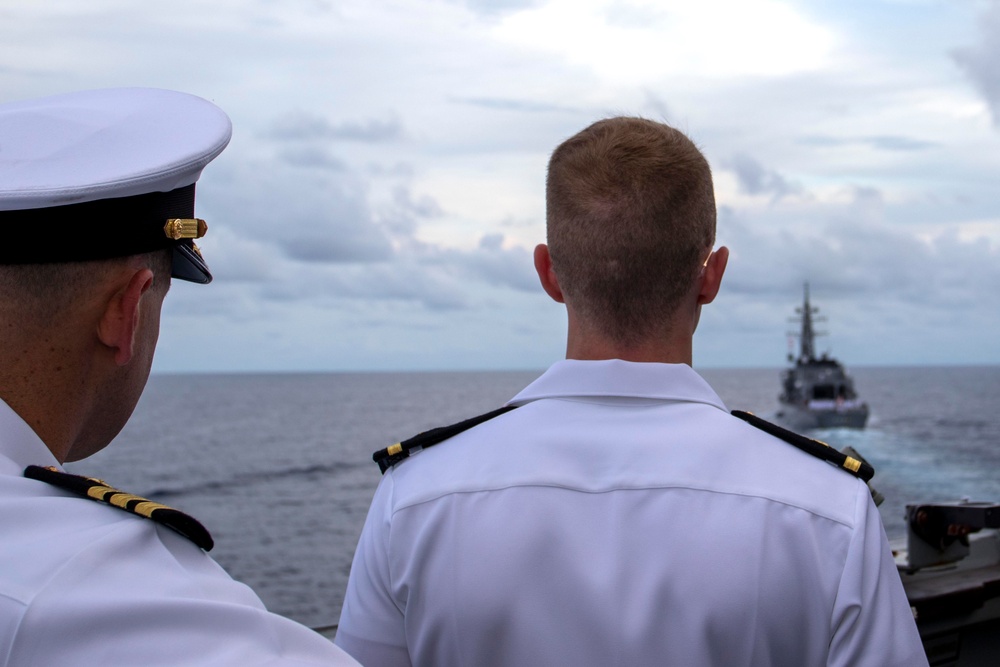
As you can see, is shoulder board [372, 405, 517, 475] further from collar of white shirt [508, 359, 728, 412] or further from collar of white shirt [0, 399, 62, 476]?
collar of white shirt [0, 399, 62, 476]

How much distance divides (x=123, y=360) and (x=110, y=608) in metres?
0.51

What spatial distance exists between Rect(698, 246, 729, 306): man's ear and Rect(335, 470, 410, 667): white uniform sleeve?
79cm

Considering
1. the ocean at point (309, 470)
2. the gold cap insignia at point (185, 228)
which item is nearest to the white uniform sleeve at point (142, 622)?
the gold cap insignia at point (185, 228)

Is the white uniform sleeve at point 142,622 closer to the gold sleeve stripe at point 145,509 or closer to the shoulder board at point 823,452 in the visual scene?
the gold sleeve stripe at point 145,509

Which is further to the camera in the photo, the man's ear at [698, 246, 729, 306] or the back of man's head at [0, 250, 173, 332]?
the man's ear at [698, 246, 729, 306]

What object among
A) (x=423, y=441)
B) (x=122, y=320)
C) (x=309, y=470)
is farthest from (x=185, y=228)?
(x=309, y=470)

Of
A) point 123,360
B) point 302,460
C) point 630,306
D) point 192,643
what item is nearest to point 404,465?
point 630,306

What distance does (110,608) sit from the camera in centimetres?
103

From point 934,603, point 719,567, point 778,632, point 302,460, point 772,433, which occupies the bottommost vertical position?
point 302,460

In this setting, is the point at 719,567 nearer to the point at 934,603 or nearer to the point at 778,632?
the point at 778,632

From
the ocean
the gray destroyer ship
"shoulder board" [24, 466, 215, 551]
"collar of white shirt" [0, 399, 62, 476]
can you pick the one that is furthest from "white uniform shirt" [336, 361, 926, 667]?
the gray destroyer ship

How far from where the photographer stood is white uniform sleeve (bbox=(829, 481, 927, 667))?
1.72 metres

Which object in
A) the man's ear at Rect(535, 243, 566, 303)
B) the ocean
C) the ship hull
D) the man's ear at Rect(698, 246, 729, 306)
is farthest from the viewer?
the ship hull

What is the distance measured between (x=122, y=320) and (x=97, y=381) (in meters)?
0.11
